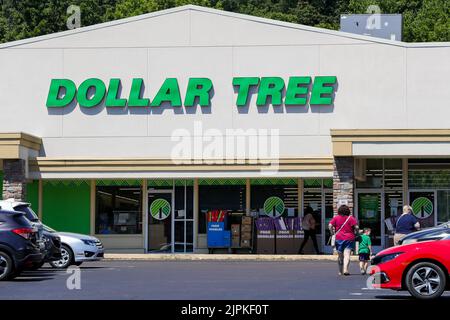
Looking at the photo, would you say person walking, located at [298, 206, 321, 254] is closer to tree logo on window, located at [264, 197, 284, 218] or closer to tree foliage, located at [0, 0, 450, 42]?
tree logo on window, located at [264, 197, 284, 218]

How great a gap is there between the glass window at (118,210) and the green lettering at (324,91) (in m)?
7.36

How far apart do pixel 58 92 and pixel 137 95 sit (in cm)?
296

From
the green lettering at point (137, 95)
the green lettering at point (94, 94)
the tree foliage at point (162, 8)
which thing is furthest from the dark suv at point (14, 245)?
the tree foliage at point (162, 8)

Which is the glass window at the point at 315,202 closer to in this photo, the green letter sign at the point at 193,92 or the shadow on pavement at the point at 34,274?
the green letter sign at the point at 193,92

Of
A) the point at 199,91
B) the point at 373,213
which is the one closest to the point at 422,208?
the point at 373,213

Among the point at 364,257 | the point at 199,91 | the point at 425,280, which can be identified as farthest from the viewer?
the point at 199,91

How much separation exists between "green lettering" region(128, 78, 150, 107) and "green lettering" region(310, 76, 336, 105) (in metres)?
6.11

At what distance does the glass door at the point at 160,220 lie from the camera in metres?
39.6

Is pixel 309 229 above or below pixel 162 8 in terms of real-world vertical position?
below

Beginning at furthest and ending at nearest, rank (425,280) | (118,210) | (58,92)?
1. (118,210)
2. (58,92)
3. (425,280)

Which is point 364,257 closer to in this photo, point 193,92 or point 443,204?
point 443,204

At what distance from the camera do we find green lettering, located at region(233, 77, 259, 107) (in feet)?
127

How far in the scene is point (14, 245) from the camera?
75.0ft
